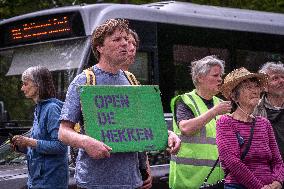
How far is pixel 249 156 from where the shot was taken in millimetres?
4695

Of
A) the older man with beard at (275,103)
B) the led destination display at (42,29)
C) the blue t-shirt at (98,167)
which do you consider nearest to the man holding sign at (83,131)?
the blue t-shirt at (98,167)

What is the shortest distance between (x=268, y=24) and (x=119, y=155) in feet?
28.2

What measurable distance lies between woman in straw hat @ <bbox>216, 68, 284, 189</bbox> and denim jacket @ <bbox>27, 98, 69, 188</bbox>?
1338 millimetres

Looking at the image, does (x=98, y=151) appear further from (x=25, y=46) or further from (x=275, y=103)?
(x=25, y=46)

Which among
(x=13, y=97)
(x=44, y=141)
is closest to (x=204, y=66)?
(x=44, y=141)

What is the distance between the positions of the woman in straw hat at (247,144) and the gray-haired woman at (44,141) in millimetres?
1355

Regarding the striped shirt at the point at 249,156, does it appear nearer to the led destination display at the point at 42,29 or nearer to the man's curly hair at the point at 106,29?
the man's curly hair at the point at 106,29

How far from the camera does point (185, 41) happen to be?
10.8 m

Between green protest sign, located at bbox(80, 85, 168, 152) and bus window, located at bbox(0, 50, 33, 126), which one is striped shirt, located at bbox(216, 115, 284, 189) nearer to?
green protest sign, located at bbox(80, 85, 168, 152)

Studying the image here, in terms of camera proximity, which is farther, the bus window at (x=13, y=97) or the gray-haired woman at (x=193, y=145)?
the bus window at (x=13, y=97)

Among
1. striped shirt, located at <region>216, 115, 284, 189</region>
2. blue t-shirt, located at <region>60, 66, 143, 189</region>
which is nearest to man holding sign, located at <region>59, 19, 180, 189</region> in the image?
blue t-shirt, located at <region>60, 66, 143, 189</region>

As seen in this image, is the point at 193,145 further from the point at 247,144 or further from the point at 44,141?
the point at 44,141

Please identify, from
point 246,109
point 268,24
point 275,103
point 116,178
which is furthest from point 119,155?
point 268,24

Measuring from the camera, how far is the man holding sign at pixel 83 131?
13.4ft
